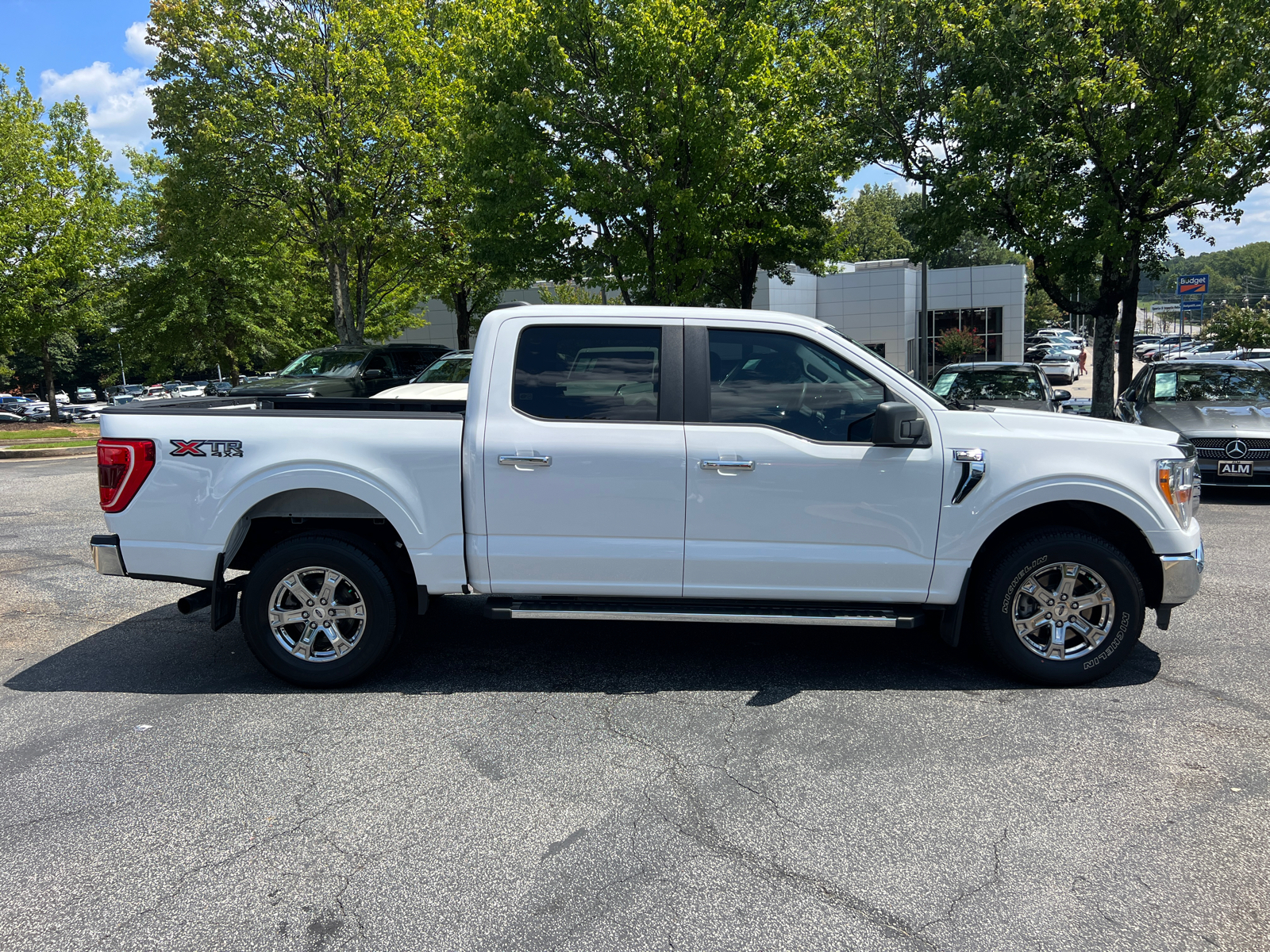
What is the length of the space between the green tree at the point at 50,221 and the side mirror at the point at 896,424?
26402 millimetres

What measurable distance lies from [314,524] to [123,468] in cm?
100

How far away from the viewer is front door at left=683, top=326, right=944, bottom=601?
4488mm

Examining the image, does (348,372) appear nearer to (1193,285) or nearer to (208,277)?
(208,277)

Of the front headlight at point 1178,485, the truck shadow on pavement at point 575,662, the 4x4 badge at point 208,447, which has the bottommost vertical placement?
the truck shadow on pavement at point 575,662

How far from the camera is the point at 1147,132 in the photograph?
13656 mm

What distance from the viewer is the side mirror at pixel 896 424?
434 cm

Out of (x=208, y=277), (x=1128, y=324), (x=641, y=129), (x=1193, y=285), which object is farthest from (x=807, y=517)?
(x=208, y=277)

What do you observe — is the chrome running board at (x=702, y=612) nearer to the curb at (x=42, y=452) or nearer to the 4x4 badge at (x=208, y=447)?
the 4x4 badge at (x=208, y=447)

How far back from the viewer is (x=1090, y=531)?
4750mm

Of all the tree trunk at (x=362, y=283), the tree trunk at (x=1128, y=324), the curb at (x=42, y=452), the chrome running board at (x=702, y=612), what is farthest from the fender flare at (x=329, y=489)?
the tree trunk at (x=362, y=283)

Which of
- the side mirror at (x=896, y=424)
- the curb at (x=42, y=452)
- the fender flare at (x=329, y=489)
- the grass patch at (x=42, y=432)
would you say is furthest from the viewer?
the grass patch at (x=42, y=432)

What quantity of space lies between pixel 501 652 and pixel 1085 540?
3.33 metres

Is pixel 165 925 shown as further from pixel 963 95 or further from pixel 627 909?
pixel 963 95

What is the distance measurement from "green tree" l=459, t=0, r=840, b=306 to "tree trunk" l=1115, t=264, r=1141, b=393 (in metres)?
5.96
